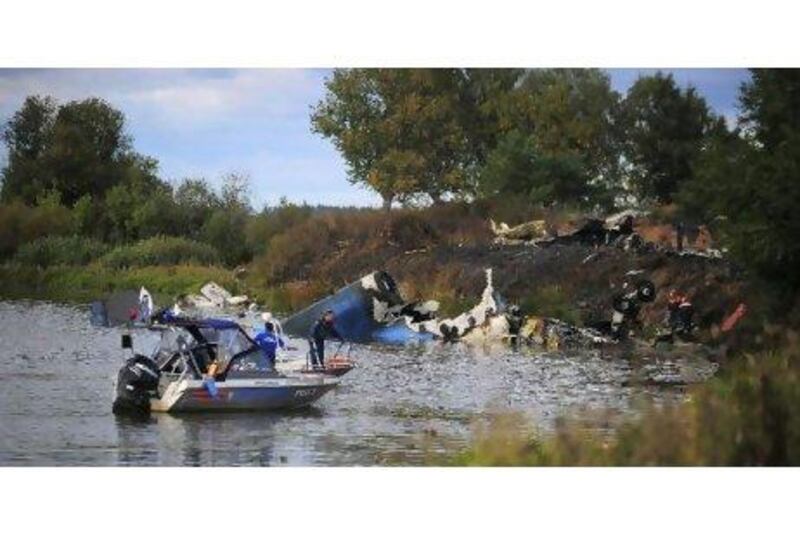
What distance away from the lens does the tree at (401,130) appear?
1434cm

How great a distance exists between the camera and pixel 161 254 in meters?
14.8

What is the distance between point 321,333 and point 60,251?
2.10 meters

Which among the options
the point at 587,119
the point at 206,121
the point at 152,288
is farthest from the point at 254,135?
the point at 587,119

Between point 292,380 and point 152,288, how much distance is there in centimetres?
126

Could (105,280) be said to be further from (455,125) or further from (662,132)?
(662,132)

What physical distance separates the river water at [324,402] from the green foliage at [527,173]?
1.22 metres

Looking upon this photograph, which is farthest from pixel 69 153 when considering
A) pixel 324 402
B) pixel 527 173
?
pixel 527 173

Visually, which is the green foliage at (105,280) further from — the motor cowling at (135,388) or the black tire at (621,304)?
the black tire at (621,304)

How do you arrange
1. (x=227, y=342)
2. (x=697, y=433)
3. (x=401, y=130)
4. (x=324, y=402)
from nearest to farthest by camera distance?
1. (x=697, y=433)
2. (x=324, y=402)
3. (x=227, y=342)
4. (x=401, y=130)

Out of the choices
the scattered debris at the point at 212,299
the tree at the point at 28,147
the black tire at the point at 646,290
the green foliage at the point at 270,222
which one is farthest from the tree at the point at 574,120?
the tree at the point at 28,147

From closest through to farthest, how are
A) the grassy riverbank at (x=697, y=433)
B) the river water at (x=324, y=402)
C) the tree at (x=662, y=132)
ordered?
1. the grassy riverbank at (x=697, y=433)
2. the river water at (x=324, y=402)
3. the tree at (x=662, y=132)
